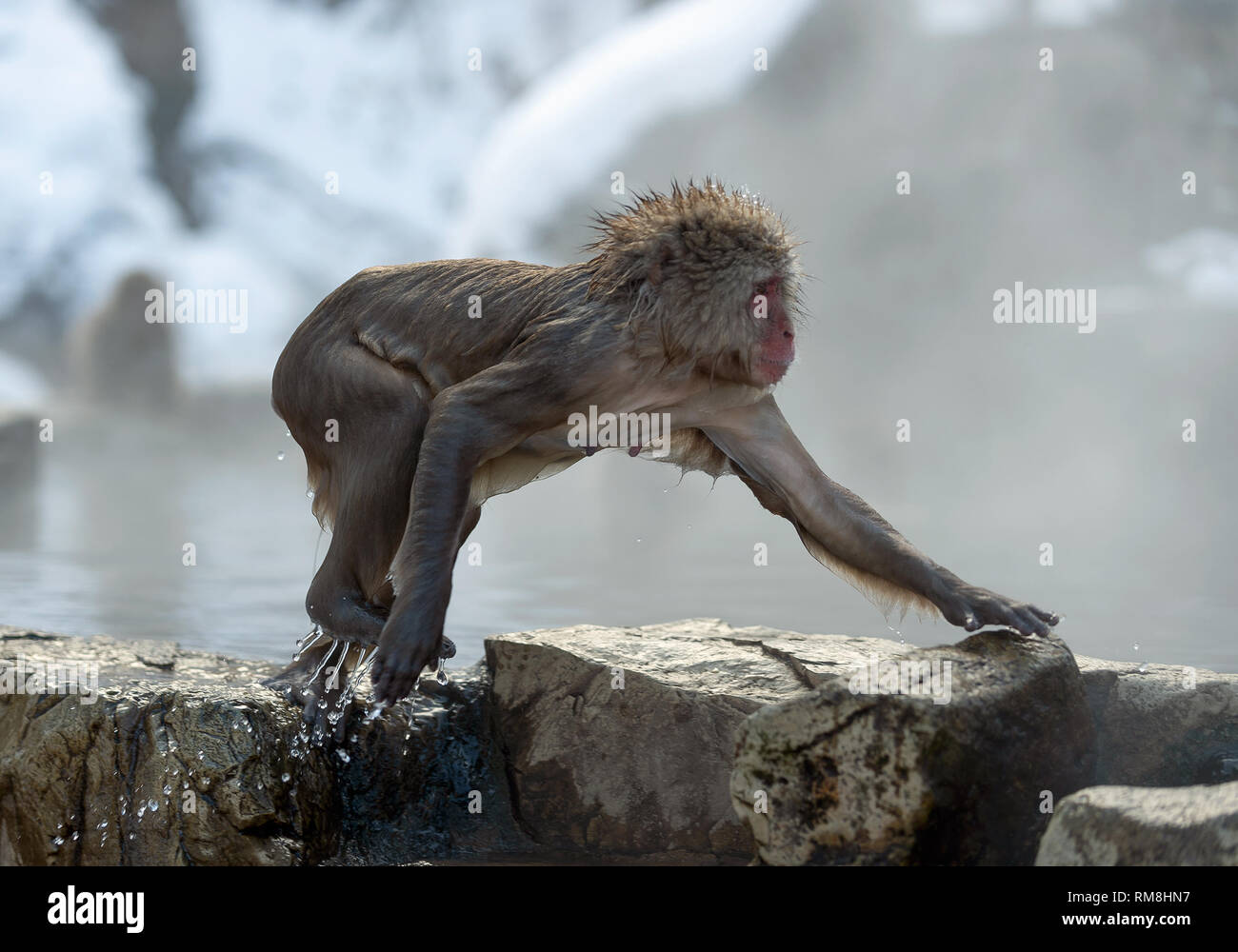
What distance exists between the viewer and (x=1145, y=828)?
8.52 ft

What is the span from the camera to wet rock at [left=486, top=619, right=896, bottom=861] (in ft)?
14.2

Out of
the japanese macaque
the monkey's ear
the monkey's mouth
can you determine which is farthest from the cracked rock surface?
the monkey's ear

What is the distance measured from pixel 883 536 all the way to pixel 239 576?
9353 mm

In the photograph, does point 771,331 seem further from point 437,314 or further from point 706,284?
point 437,314

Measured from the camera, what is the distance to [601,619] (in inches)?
366

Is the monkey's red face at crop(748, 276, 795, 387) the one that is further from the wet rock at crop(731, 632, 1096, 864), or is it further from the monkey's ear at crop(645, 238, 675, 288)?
the wet rock at crop(731, 632, 1096, 864)

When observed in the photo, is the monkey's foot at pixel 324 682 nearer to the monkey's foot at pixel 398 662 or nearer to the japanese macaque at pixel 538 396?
the japanese macaque at pixel 538 396

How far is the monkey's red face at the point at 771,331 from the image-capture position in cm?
379

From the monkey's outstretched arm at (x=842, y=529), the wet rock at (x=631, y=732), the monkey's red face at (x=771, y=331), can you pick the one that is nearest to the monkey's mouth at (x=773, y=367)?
the monkey's red face at (x=771, y=331)

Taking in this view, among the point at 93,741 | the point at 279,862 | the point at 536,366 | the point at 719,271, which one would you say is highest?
the point at 719,271

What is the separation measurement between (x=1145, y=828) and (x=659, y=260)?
2.08 metres

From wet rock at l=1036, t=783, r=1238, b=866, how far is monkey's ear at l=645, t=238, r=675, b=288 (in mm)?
1895
